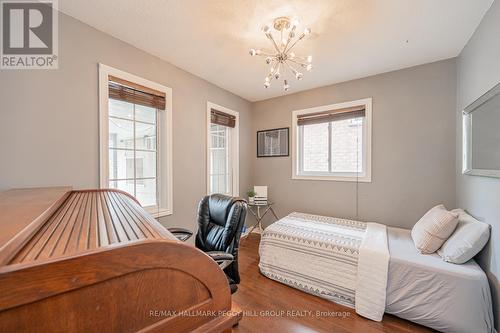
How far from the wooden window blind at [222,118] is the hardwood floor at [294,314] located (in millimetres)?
2359

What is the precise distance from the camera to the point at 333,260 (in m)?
2.09

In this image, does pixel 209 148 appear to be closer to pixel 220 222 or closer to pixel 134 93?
pixel 134 93

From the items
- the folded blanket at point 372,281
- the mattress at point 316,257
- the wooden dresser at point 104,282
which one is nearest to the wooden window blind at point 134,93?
the wooden dresser at point 104,282

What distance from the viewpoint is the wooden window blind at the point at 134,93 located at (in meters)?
2.06

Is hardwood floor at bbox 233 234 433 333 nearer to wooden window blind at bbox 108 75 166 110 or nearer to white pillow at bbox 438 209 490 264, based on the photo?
white pillow at bbox 438 209 490 264

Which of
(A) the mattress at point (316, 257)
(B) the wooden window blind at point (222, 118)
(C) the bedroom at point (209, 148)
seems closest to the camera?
(C) the bedroom at point (209, 148)

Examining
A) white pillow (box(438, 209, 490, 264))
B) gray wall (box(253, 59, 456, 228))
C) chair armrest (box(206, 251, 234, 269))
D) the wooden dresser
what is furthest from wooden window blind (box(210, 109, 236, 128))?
white pillow (box(438, 209, 490, 264))

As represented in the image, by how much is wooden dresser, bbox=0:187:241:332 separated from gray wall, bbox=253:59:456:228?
9.81 feet

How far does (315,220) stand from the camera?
294 cm

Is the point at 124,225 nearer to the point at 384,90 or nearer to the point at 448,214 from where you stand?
the point at 448,214

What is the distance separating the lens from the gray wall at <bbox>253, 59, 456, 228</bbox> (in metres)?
2.48

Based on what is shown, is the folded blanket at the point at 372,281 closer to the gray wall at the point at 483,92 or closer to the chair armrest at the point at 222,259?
the gray wall at the point at 483,92

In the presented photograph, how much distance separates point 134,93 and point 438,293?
343cm

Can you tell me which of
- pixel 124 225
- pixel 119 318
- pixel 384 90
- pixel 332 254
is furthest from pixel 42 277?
pixel 384 90
